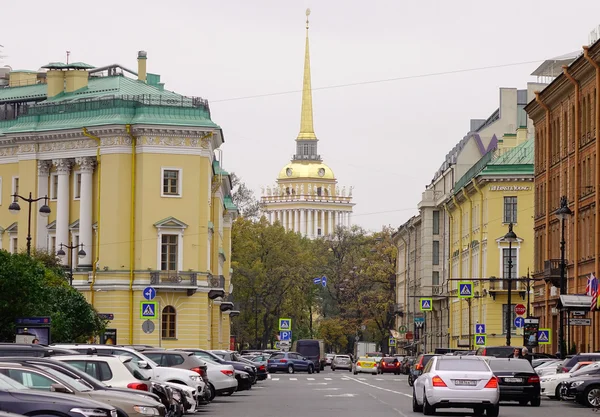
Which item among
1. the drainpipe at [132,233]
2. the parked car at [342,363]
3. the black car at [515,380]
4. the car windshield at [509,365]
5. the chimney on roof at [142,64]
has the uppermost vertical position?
the chimney on roof at [142,64]

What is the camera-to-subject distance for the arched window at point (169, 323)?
8325 centimetres

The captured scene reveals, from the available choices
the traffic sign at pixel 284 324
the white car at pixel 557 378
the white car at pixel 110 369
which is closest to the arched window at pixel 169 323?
the traffic sign at pixel 284 324

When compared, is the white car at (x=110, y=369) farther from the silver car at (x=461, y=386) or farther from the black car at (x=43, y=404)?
the silver car at (x=461, y=386)

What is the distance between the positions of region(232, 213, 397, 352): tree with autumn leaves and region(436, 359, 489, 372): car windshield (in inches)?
3495

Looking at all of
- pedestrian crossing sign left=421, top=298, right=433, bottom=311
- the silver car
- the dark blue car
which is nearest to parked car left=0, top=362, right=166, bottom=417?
the silver car

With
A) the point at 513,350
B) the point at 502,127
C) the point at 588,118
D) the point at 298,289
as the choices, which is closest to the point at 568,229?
the point at 588,118

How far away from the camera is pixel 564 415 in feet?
117

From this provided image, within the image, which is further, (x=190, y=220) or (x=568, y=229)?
(x=190, y=220)

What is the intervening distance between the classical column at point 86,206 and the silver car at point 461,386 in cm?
5303

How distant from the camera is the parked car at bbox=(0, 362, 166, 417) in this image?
2103cm

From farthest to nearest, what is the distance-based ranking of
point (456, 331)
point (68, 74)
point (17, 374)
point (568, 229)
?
point (456, 331), point (68, 74), point (568, 229), point (17, 374)

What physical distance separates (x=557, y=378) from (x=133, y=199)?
41547 millimetres

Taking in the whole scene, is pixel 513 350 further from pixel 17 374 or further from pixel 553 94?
→ pixel 17 374

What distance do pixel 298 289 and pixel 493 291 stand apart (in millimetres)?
41283
